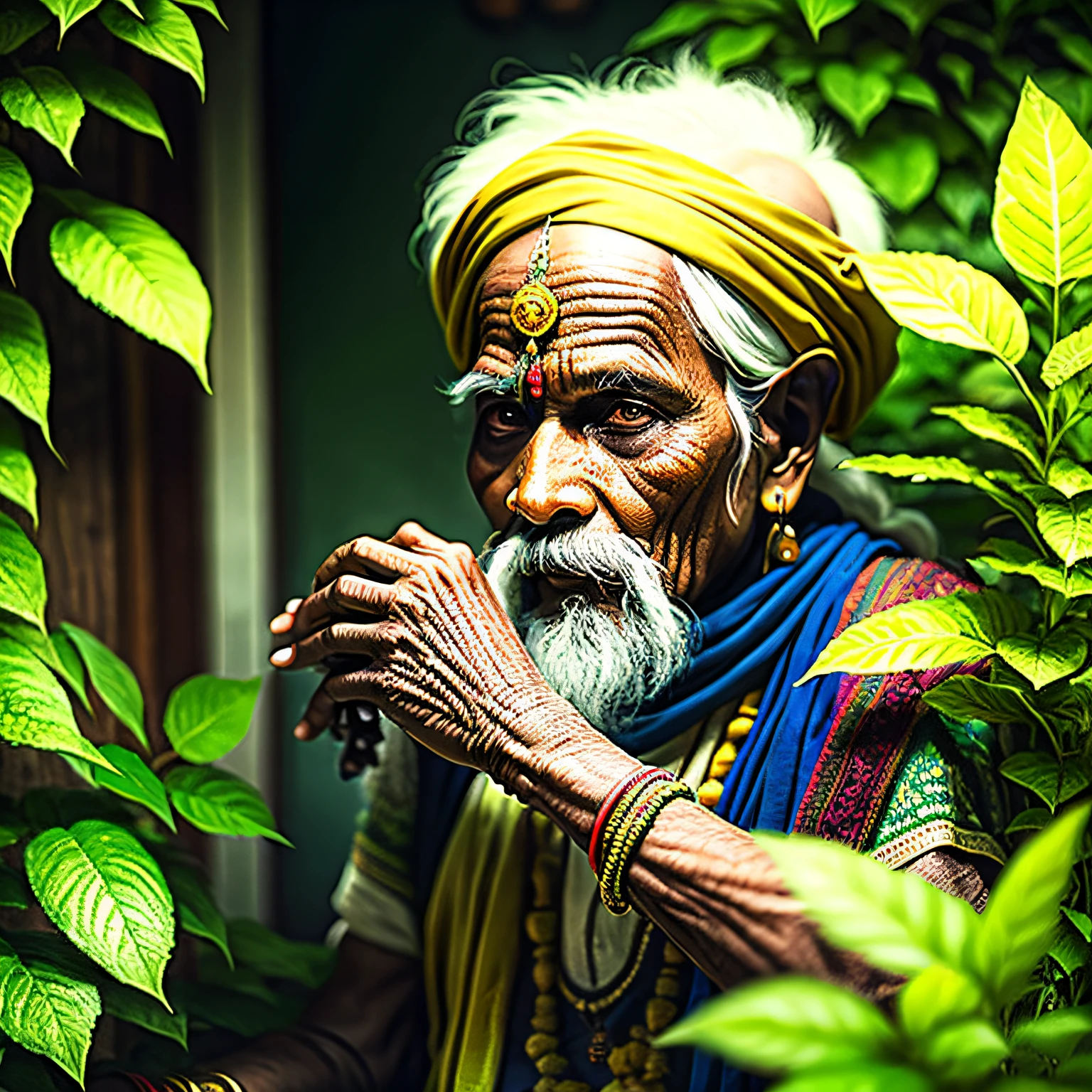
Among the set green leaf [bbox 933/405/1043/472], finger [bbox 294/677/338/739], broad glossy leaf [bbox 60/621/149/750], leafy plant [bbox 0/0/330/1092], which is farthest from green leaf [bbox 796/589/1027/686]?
broad glossy leaf [bbox 60/621/149/750]

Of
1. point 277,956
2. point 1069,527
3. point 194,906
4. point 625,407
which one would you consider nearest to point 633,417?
point 625,407

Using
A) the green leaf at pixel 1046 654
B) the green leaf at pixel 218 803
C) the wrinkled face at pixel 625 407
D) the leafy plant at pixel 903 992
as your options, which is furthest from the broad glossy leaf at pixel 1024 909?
the green leaf at pixel 218 803

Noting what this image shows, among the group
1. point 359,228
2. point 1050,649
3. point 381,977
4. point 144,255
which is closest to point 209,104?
point 359,228

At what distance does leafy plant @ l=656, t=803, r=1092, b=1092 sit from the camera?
701mm

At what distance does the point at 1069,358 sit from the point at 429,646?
2.17 feet

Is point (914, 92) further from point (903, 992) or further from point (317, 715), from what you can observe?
point (903, 992)

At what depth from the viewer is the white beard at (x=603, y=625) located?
1.17 meters

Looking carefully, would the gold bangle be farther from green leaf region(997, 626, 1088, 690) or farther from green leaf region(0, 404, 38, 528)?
green leaf region(0, 404, 38, 528)

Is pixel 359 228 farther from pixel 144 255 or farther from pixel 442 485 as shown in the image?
pixel 144 255

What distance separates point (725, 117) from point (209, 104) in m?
0.81

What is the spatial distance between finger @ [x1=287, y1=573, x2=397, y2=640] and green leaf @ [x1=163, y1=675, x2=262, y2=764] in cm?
12

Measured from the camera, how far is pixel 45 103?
117cm

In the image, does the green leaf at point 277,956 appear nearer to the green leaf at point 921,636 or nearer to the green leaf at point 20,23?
the green leaf at point 921,636

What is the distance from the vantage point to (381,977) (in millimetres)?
1418
